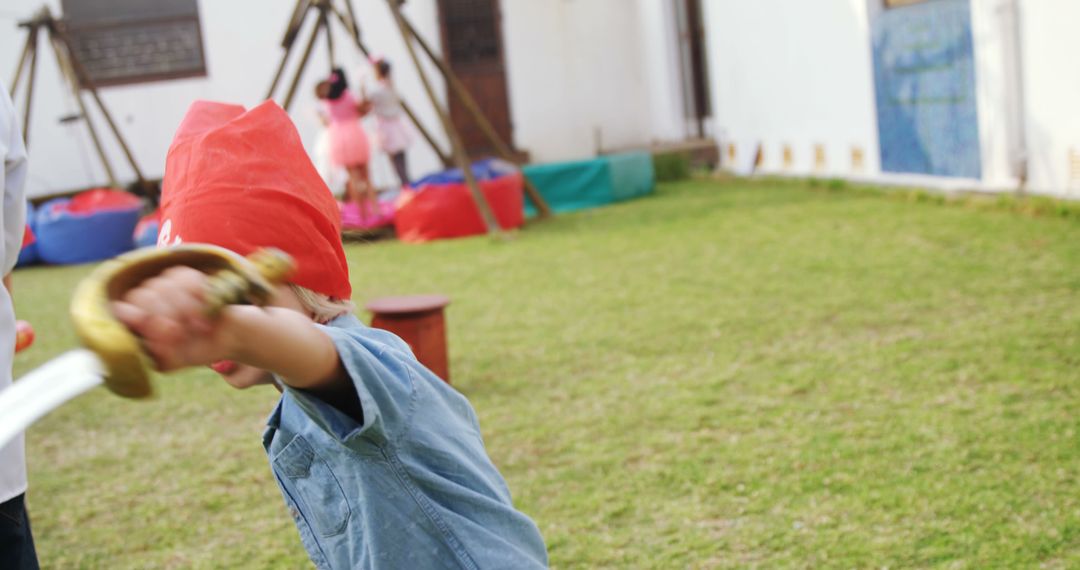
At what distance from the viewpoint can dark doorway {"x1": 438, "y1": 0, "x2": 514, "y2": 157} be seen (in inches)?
600

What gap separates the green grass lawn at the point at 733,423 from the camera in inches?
119

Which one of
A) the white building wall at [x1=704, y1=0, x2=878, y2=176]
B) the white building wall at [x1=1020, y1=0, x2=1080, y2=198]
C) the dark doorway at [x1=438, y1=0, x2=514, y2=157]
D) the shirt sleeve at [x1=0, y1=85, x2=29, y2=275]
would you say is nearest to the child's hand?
the shirt sleeve at [x1=0, y1=85, x2=29, y2=275]

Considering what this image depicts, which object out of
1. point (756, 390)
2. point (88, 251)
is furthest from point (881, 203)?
point (88, 251)

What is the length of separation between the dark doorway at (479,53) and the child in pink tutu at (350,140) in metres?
4.84

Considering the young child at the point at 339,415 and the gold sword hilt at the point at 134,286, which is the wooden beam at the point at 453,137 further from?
the gold sword hilt at the point at 134,286

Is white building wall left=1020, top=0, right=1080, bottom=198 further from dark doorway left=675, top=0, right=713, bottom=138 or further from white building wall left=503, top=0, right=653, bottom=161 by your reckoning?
white building wall left=503, top=0, right=653, bottom=161

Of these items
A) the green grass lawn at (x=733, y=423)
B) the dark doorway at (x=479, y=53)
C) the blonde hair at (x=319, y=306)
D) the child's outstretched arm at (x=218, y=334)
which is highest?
the dark doorway at (x=479, y=53)

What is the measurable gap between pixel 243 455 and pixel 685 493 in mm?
1681

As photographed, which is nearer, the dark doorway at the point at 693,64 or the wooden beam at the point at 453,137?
the wooden beam at the point at 453,137

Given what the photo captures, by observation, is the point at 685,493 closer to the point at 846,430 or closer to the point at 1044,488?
the point at 846,430

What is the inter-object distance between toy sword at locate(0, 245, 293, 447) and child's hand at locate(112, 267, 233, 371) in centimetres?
1

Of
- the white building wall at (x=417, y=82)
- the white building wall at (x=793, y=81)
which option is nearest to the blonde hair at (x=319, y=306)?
the white building wall at (x=793, y=81)

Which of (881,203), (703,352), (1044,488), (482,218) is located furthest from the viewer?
(482,218)

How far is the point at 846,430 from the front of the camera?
12.1 feet
